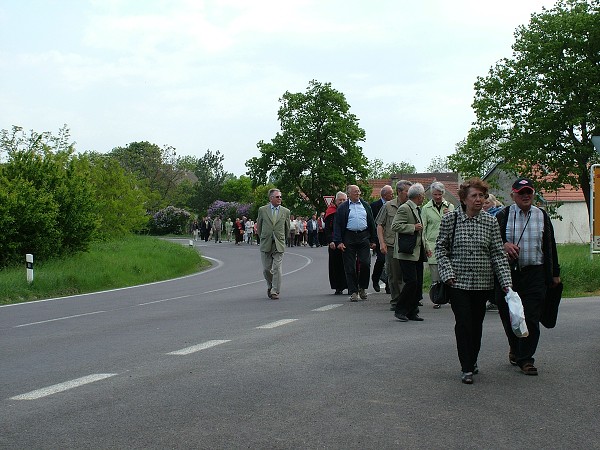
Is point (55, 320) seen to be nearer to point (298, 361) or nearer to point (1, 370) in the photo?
point (1, 370)

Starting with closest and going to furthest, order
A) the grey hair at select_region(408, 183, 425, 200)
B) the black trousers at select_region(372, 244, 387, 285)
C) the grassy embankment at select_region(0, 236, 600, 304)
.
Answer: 1. the grey hair at select_region(408, 183, 425, 200)
2. the black trousers at select_region(372, 244, 387, 285)
3. the grassy embankment at select_region(0, 236, 600, 304)

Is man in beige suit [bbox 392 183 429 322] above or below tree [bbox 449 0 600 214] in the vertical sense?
below

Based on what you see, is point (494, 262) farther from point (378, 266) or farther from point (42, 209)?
point (42, 209)

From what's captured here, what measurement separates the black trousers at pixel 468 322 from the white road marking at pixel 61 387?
116 inches

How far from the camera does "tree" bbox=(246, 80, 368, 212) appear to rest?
82.2 metres

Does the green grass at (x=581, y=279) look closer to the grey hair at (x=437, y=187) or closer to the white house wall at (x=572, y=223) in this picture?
the grey hair at (x=437, y=187)

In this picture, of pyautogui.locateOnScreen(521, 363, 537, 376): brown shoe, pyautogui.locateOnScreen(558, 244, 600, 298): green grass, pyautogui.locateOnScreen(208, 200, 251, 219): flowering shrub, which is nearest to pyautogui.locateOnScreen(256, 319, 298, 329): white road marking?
pyautogui.locateOnScreen(521, 363, 537, 376): brown shoe

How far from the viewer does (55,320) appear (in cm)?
1376

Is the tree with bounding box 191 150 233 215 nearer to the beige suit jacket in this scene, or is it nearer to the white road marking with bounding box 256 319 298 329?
the beige suit jacket

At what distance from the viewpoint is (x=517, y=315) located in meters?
7.35

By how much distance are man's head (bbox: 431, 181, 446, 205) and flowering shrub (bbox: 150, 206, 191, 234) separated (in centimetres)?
7279

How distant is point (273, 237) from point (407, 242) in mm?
4862

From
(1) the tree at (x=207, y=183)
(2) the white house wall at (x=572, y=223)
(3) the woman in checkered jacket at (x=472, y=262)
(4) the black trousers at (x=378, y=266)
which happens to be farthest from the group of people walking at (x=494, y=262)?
(1) the tree at (x=207, y=183)

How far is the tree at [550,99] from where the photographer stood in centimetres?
5044
